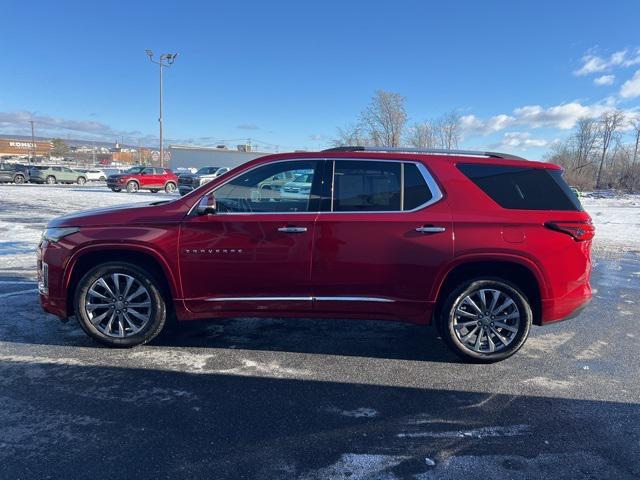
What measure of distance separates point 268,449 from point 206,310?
1686 mm

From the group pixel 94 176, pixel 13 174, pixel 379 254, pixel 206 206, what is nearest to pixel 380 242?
pixel 379 254

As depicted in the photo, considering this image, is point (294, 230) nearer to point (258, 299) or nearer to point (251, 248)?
point (251, 248)

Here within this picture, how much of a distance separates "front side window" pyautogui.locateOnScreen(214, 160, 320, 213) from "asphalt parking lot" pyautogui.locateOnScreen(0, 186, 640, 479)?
55.6 inches

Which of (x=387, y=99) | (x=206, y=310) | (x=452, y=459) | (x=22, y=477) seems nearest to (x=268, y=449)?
(x=452, y=459)

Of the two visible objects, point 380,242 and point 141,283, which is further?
point 141,283

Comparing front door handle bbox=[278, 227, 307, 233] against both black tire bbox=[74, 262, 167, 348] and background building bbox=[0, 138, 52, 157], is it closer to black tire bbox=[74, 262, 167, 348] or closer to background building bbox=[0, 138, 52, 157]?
black tire bbox=[74, 262, 167, 348]

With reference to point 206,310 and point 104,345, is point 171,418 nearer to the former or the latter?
point 206,310

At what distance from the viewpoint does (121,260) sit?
4.16 metres

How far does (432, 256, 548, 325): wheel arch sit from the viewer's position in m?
3.96

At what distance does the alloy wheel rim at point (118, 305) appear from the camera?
4.14 meters

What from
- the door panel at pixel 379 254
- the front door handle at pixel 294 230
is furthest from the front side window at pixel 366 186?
the front door handle at pixel 294 230

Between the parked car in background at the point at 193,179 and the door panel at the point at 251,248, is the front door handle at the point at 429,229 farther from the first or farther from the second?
the parked car in background at the point at 193,179

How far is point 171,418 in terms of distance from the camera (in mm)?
3098

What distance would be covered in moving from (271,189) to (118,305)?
1.82 metres
